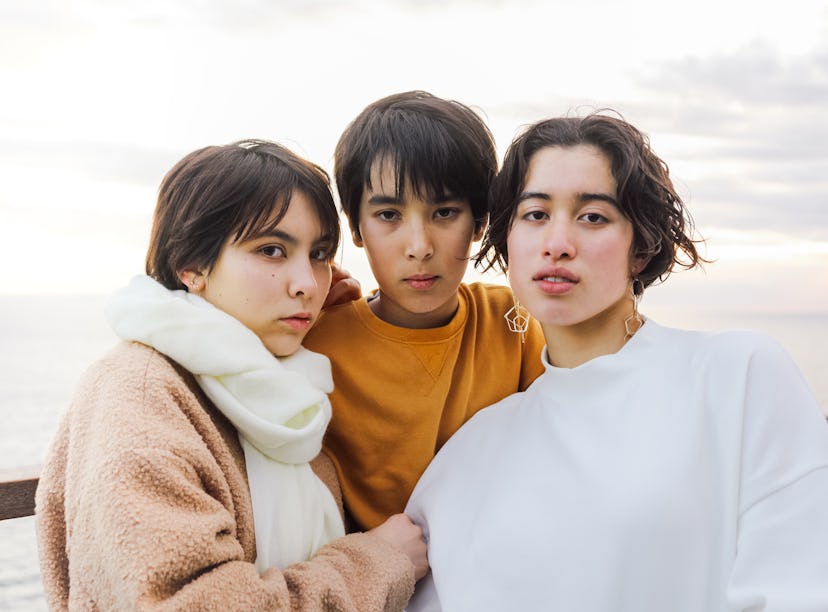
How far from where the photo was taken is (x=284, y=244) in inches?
60.9

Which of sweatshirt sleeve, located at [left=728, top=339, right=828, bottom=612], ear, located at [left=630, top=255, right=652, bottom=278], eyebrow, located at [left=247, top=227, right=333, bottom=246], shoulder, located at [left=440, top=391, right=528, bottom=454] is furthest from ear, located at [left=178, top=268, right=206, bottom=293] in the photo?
sweatshirt sleeve, located at [left=728, top=339, right=828, bottom=612]

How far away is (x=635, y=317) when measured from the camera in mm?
1639

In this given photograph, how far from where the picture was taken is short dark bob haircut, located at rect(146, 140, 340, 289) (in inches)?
59.9

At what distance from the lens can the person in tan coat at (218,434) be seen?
1.23 m

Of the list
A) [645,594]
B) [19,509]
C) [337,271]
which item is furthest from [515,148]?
[19,509]

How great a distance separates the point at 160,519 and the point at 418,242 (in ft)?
2.41

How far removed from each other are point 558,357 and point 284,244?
1.95 feet

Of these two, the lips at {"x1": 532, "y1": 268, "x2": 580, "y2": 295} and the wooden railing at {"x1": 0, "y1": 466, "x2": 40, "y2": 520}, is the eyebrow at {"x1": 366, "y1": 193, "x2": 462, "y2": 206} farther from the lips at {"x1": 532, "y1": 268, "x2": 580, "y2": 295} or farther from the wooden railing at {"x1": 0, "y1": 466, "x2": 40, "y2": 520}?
the wooden railing at {"x1": 0, "y1": 466, "x2": 40, "y2": 520}

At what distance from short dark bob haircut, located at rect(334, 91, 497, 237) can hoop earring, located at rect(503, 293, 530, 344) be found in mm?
249

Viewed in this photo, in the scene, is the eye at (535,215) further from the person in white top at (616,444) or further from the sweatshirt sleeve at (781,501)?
the sweatshirt sleeve at (781,501)

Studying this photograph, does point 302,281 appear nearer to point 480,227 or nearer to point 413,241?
point 413,241

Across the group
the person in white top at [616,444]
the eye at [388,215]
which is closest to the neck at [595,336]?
the person in white top at [616,444]

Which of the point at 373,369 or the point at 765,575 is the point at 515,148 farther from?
the point at 765,575

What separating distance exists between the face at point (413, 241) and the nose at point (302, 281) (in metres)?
0.21
